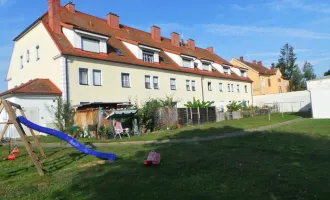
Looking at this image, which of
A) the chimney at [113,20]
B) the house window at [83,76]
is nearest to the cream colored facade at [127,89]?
the house window at [83,76]

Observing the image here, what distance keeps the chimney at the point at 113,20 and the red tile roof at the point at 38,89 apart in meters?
14.0

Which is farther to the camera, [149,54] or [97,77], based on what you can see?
[149,54]

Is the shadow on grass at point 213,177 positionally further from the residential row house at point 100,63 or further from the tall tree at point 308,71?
the tall tree at point 308,71

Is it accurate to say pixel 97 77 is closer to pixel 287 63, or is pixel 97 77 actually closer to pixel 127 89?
pixel 127 89

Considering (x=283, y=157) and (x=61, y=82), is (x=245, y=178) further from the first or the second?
(x=61, y=82)

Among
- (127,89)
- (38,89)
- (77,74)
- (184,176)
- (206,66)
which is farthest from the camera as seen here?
(206,66)

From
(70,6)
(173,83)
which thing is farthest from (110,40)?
(173,83)

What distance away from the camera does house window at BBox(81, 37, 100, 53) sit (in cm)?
2744

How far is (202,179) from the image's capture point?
7656mm

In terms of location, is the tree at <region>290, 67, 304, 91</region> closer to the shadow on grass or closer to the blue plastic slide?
the shadow on grass

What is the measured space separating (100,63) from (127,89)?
406 centimetres

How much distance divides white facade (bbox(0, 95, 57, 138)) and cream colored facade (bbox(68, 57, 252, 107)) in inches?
78.7

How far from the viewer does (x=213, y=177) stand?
308 inches

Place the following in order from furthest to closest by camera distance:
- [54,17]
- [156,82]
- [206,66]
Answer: [206,66], [156,82], [54,17]
